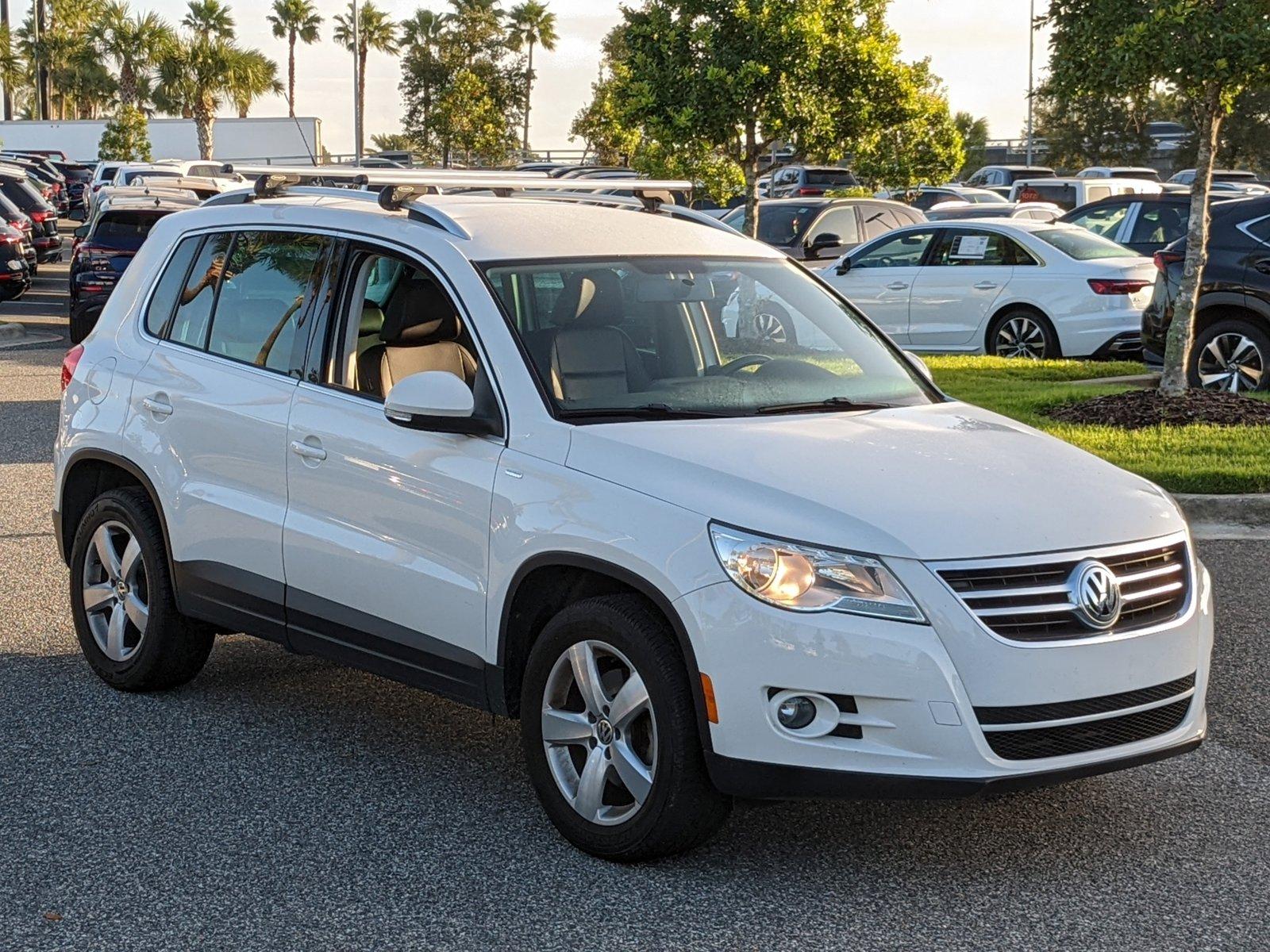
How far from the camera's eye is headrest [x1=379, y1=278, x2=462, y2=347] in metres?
5.84

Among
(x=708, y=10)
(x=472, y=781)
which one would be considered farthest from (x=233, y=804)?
(x=708, y=10)

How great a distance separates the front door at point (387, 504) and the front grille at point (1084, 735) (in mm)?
1548

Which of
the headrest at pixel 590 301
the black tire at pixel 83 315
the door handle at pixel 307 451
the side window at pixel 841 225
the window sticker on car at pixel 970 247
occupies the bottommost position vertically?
the black tire at pixel 83 315

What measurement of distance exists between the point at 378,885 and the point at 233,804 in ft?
2.81

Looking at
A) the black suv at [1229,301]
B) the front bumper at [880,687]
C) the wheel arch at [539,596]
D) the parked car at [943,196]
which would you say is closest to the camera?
the front bumper at [880,687]

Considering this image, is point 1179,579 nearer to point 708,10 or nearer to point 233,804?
point 233,804

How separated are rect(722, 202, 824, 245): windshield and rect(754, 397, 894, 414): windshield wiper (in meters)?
15.1

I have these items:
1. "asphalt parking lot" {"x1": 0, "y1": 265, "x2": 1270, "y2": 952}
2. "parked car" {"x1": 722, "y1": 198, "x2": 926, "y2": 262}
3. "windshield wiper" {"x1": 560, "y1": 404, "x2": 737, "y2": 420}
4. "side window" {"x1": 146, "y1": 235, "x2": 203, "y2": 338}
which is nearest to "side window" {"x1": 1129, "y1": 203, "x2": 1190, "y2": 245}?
"parked car" {"x1": 722, "y1": 198, "x2": 926, "y2": 262}

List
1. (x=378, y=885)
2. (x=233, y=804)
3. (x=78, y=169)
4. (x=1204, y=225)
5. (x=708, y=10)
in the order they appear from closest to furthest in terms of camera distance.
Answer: (x=378, y=885) → (x=233, y=804) → (x=1204, y=225) → (x=708, y=10) → (x=78, y=169)

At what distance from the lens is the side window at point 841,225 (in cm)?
2062

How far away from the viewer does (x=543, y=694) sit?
4.86m

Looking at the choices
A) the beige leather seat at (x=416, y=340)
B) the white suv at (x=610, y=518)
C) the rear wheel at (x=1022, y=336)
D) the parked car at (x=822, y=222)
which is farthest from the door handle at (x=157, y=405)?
the parked car at (x=822, y=222)

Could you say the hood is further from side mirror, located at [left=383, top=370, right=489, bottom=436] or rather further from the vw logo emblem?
side mirror, located at [left=383, top=370, right=489, bottom=436]

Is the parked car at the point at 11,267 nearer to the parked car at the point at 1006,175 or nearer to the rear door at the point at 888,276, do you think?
the rear door at the point at 888,276
